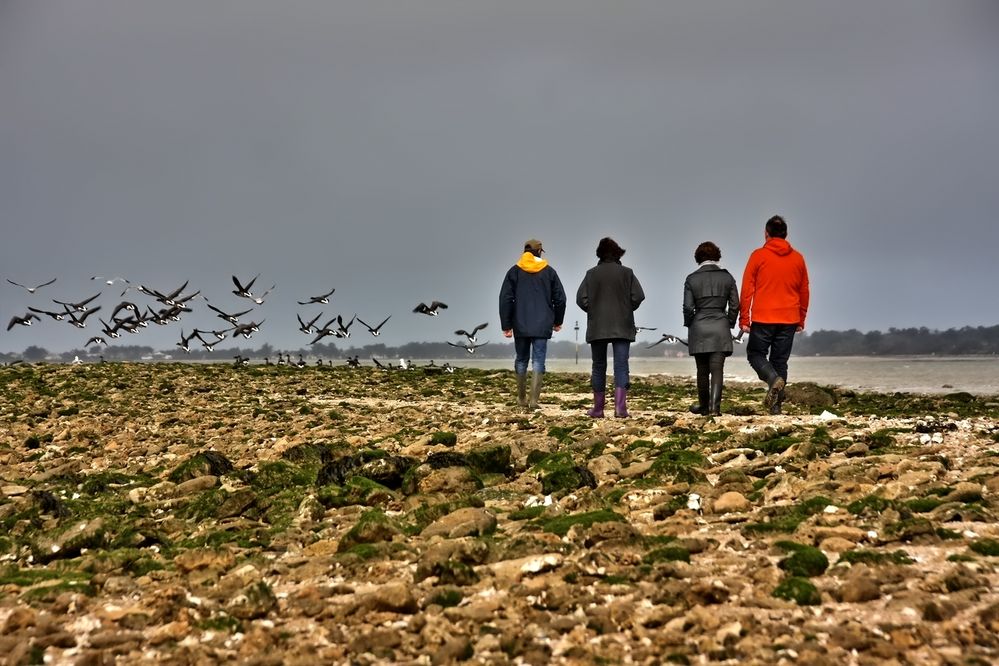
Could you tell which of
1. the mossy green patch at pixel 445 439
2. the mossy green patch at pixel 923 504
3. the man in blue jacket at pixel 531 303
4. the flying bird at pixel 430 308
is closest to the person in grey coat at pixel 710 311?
the man in blue jacket at pixel 531 303

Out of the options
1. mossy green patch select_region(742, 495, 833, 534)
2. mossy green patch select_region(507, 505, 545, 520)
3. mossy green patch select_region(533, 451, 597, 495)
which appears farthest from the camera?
mossy green patch select_region(533, 451, 597, 495)

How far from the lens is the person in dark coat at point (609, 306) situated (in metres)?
15.7

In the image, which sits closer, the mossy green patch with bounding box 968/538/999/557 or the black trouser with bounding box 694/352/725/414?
the mossy green patch with bounding box 968/538/999/557

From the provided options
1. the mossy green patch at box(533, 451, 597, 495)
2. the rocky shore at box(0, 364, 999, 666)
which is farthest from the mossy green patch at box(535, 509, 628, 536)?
the mossy green patch at box(533, 451, 597, 495)

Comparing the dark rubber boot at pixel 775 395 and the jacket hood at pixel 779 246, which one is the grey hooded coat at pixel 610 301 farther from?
the dark rubber boot at pixel 775 395

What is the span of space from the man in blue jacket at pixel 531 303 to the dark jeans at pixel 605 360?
5.21 ft

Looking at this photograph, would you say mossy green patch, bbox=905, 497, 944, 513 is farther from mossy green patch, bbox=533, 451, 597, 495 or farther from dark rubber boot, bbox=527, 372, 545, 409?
dark rubber boot, bbox=527, 372, 545, 409

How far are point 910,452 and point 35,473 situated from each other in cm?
1468

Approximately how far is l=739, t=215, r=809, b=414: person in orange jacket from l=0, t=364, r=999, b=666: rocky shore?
1.53m

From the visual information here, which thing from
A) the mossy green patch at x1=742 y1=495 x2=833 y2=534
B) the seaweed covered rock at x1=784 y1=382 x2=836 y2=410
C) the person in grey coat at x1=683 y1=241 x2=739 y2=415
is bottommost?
the mossy green patch at x1=742 y1=495 x2=833 y2=534

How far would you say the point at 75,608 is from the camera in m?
6.79

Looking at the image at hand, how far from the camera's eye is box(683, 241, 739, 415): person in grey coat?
50.0 feet

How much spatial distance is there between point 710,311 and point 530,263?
4132mm

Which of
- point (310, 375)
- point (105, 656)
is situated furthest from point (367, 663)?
point (310, 375)
